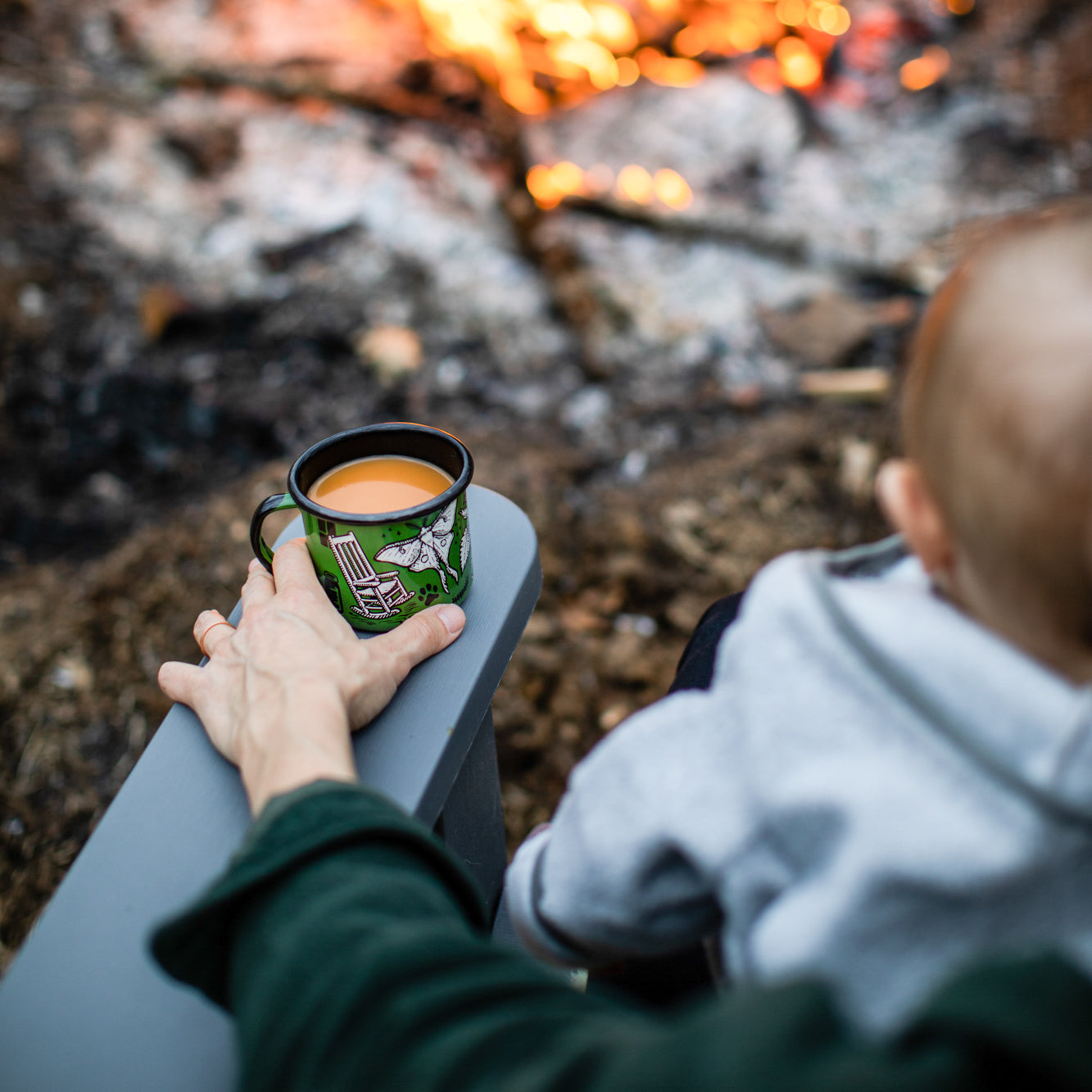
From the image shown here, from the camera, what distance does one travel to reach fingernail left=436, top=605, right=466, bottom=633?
0.89 m

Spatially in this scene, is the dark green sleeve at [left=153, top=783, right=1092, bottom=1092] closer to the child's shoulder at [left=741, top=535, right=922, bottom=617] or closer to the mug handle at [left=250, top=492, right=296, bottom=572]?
the child's shoulder at [left=741, top=535, right=922, bottom=617]

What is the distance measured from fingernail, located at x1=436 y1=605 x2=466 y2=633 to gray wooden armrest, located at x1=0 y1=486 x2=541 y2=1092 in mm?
18

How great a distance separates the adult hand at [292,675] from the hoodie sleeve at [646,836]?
20 cm

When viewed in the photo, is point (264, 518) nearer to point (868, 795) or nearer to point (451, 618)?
point (451, 618)

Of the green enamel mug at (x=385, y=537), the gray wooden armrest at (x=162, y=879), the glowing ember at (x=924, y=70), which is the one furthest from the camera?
the glowing ember at (x=924, y=70)

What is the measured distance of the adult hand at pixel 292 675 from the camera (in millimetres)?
722

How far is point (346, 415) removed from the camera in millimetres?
2477

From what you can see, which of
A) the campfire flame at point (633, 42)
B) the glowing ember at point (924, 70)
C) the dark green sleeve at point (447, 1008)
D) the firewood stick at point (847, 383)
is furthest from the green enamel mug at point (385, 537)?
the glowing ember at point (924, 70)

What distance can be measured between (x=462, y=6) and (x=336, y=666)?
3.74 metres

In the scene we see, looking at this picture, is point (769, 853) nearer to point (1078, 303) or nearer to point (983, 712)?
point (983, 712)

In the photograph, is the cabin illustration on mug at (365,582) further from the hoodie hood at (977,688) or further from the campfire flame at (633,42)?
the campfire flame at (633,42)

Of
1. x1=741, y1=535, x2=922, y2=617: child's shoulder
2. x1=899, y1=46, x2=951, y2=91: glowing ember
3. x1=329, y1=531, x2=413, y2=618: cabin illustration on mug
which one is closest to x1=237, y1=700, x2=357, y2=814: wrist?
x1=329, y1=531, x2=413, y2=618: cabin illustration on mug

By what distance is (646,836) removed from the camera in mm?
594

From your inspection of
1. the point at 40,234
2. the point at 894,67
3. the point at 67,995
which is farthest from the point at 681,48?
the point at 67,995
